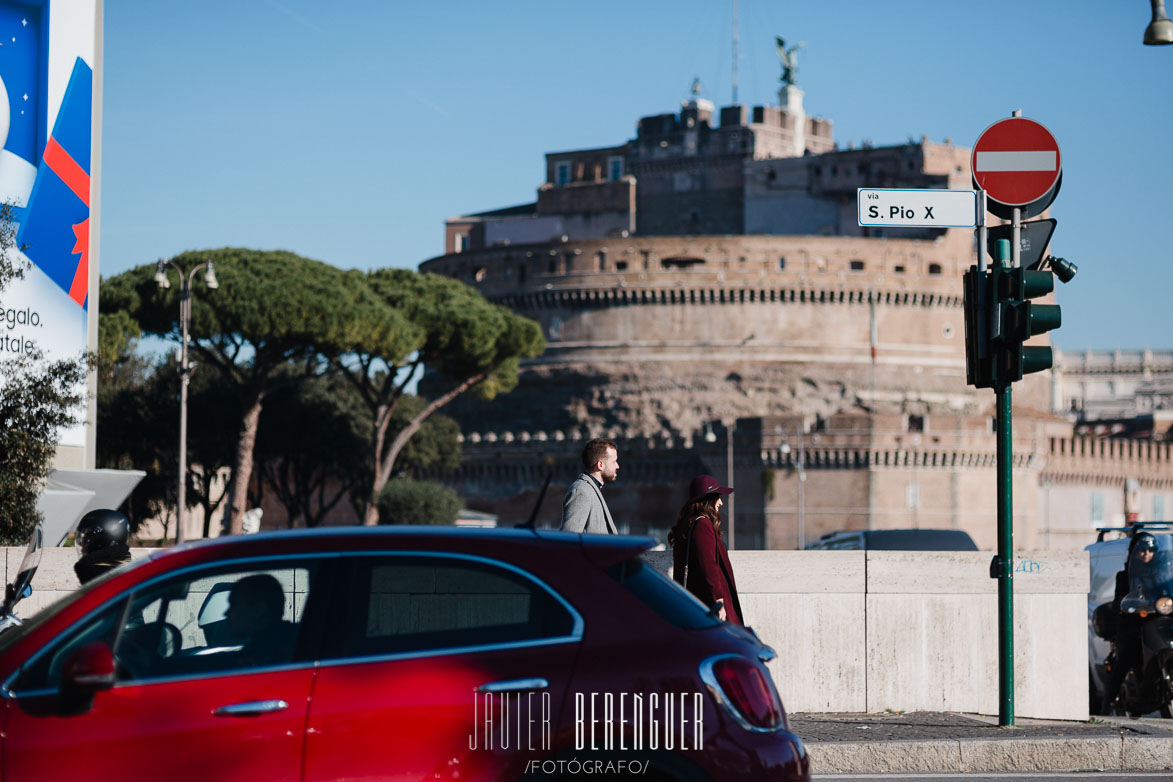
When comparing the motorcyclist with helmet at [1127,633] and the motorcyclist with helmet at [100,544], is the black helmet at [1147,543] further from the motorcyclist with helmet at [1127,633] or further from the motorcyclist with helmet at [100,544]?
the motorcyclist with helmet at [100,544]

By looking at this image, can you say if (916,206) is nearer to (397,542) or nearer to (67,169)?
(397,542)

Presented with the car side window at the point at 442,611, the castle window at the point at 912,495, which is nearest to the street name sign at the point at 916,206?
the car side window at the point at 442,611

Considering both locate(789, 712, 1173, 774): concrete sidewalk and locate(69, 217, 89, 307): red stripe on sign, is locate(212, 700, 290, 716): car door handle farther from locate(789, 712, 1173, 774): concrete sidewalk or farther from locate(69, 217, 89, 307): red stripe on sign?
locate(69, 217, 89, 307): red stripe on sign

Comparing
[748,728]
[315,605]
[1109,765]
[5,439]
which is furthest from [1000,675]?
[5,439]

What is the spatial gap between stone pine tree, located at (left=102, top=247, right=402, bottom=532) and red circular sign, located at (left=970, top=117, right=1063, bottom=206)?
31.8 meters

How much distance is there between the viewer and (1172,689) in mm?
9758

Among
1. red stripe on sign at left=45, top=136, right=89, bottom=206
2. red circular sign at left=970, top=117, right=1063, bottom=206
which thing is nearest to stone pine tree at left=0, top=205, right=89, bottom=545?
red stripe on sign at left=45, top=136, right=89, bottom=206

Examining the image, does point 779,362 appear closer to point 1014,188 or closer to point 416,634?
point 1014,188

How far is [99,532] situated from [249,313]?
1297 inches

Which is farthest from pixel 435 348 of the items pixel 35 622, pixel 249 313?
pixel 35 622

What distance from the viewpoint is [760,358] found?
6775cm

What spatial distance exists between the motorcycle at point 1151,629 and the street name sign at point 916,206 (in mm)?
3156

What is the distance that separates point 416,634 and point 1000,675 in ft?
14.1

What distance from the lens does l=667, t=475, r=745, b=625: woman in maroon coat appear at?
6965 mm
